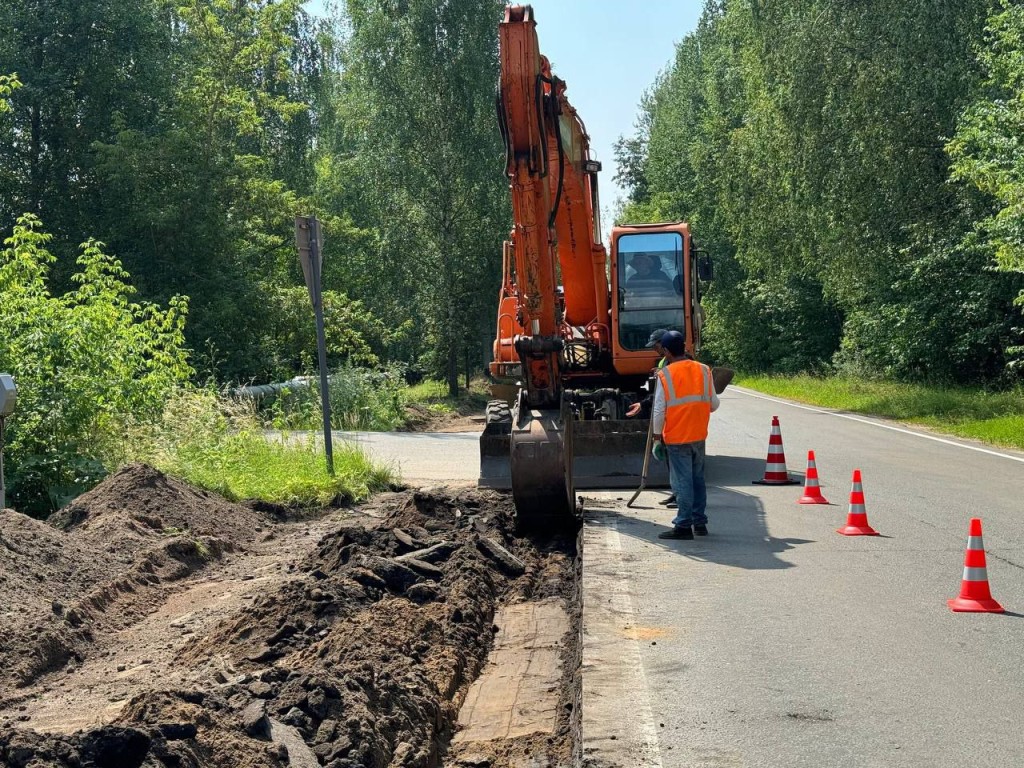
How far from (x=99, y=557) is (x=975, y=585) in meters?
6.22

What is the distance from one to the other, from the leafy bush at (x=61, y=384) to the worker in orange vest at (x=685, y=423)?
6092 mm

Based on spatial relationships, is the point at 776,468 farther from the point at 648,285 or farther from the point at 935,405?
the point at 935,405

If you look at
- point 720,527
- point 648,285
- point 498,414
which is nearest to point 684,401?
point 720,527

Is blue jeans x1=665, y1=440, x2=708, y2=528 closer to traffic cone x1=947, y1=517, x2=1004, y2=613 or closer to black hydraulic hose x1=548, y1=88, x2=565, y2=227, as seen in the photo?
black hydraulic hose x1=548, y1=88, x2=565, y2=227

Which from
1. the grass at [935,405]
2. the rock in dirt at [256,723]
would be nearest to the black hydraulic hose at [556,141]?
the rock in dirt at [256,723]

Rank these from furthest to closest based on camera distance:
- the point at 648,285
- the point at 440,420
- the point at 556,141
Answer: the point at 440,420
the point at 648,285
the point at 556,141

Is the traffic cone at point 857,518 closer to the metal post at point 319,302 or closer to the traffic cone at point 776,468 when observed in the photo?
the traffic cone at point 776,468

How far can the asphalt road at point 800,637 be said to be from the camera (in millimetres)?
4992

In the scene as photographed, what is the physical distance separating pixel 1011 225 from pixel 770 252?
59.3 feet

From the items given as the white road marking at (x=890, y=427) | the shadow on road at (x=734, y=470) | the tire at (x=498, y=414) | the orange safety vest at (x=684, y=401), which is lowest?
the white road marking at (x=890, y=427)

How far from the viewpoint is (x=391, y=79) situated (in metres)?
35.8

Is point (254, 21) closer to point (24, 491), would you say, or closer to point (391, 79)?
point (391, 79)

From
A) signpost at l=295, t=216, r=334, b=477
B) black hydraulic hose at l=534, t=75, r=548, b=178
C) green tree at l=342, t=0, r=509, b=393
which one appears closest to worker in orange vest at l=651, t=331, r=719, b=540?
black hydraulic hose at l=534, t=75, r=548, b=178

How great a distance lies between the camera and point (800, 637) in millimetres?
6707
